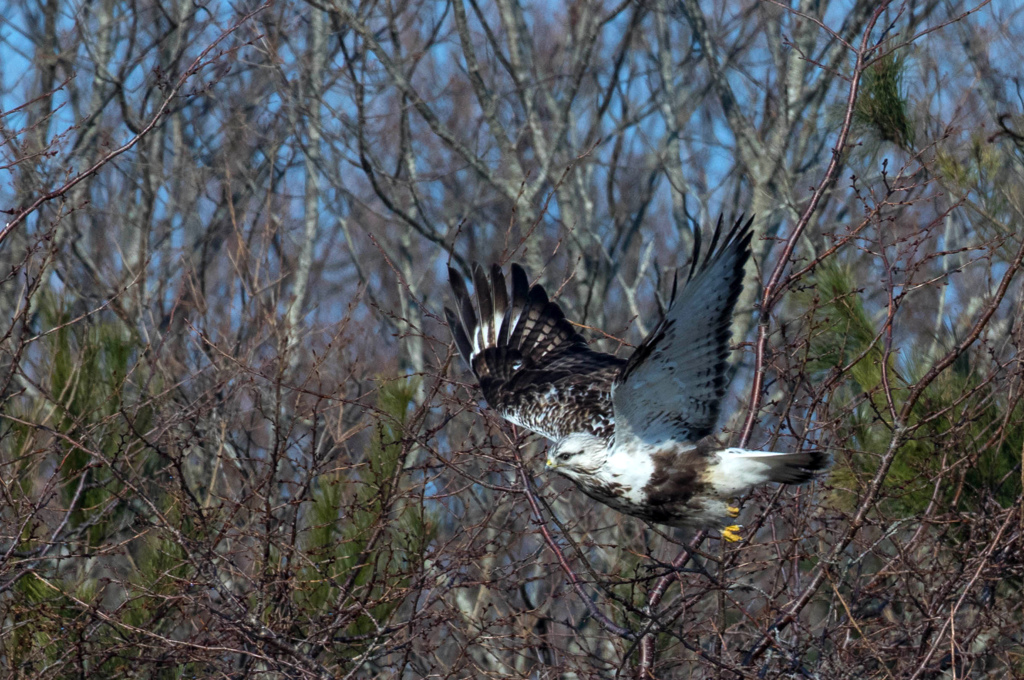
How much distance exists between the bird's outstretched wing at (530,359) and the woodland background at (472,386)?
242mm

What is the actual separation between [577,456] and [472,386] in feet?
2.38

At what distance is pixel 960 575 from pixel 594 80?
1168 cm

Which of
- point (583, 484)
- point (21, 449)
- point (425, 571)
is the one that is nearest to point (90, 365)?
point (21, 449)

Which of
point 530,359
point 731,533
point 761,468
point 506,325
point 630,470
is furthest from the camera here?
point 506,325

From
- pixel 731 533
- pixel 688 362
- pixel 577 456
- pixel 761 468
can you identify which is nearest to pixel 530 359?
pixel 577 456

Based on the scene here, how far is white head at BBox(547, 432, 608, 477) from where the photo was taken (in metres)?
4.23

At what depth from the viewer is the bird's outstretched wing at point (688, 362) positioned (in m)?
3.93

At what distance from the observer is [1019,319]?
4.16m

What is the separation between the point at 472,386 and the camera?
4.75 m

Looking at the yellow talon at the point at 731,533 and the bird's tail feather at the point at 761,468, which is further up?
the bird's tail feather at the point at 761,468

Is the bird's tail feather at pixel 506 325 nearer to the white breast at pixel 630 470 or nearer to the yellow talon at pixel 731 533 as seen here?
the white breast at pixel 630 470

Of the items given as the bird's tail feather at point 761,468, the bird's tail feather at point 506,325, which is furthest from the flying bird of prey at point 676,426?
the bird's tail feather at point 506,325

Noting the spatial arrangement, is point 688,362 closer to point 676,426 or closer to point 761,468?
point 676,426

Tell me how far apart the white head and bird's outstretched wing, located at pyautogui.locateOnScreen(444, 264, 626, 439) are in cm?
28
